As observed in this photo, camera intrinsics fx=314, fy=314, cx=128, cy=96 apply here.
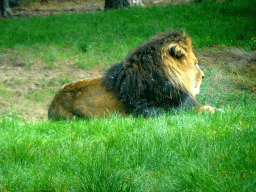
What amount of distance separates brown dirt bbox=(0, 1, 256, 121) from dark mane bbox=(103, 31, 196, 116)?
2243mm

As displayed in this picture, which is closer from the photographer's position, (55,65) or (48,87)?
(48,87)

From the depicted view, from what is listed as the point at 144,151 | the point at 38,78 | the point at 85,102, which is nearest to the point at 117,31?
the point at 38,78

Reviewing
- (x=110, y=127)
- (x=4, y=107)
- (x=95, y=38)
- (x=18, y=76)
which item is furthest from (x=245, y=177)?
(x=95, y=38)

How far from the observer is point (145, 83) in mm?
4941

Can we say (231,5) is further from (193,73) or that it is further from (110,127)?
(110,127)

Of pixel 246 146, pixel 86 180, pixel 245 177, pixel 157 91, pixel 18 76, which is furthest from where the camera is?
pixel 18 76

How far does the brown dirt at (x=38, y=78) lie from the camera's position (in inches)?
270

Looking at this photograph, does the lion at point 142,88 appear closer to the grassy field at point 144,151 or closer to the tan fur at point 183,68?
the tan fur at point 183,68

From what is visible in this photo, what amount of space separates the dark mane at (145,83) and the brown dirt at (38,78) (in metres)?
2.24

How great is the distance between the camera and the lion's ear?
516 cm

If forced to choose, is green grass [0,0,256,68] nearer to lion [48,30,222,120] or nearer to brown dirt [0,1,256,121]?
brown dirt [0,1,256,121]

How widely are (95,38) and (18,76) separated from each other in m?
Result: 3.20

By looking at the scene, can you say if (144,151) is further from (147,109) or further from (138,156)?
(147,109)

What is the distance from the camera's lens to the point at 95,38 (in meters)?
10.5
